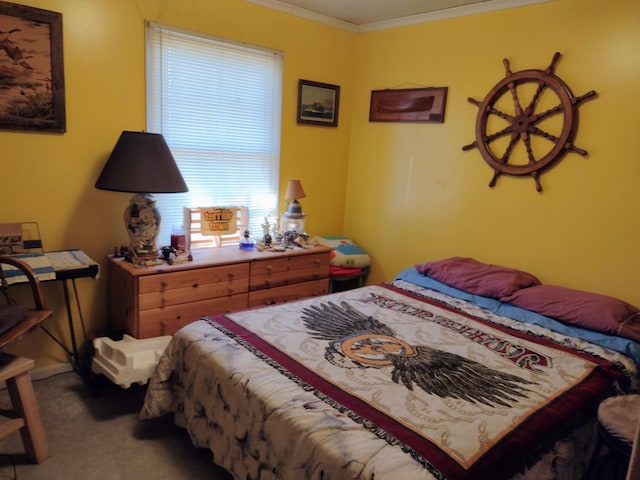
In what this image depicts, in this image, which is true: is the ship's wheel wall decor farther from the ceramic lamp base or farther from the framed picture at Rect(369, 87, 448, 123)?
the ceramic lamp base

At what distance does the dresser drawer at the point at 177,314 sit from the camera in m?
2.48

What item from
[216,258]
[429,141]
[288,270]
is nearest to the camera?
[216,258]

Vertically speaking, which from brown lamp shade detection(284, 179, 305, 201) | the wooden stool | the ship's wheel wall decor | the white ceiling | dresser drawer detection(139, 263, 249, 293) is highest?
the white ceiling

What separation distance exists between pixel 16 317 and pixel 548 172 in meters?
2.93

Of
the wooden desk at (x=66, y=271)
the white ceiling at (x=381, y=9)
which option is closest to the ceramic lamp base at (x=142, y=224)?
the wooden desk at (x=66, y=271)

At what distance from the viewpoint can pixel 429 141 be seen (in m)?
3.31

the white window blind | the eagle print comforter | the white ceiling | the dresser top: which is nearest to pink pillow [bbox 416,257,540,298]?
the eagle print comforter

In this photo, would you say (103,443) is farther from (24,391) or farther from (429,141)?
(429,141)

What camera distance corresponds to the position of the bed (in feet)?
4.54

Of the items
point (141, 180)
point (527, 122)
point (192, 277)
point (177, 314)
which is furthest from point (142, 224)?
point (527, 122)

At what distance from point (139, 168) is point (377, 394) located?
1716mm

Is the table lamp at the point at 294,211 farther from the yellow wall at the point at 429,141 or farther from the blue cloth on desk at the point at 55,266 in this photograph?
the blue cloth on desk at the point at 55,266

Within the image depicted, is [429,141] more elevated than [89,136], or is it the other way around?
[429,141]

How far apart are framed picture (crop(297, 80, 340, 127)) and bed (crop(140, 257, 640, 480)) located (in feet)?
5.30
